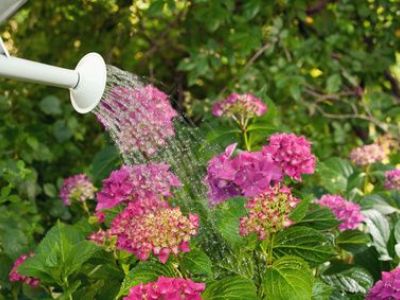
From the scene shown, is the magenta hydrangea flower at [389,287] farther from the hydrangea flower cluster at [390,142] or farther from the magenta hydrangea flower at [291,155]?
the hydrangea flower cluster at [390,142]

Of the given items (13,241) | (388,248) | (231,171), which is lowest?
(388,248)

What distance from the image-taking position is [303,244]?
72.0 inches

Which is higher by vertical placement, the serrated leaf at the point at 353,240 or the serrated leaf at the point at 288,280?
the serrated leaf at the point at 288,280

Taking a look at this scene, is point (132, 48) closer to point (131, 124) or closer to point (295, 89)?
point (295, 89)

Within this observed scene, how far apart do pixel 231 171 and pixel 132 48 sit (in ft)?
5.56

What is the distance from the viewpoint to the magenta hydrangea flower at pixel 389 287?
1.82m

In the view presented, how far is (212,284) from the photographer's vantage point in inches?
67.4

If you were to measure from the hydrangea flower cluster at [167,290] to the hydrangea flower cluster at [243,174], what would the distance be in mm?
415

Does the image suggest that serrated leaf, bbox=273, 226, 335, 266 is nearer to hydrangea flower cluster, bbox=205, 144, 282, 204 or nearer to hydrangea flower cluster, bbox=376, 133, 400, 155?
hydrangea flower cluster, bbox=205, 144, 282, 204

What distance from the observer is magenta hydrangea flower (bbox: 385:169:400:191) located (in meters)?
2.53

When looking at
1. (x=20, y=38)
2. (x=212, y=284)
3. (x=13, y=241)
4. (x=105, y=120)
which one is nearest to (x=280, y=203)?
(x=212, y=284)

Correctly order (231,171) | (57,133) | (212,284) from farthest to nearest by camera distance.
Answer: (57,133) → (231,171) → (212,284)

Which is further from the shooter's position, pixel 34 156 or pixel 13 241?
pixel 34 156

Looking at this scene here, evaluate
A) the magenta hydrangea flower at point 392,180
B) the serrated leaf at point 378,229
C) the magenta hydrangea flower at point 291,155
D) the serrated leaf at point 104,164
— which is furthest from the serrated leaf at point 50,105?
the magenta hydrangea flower at point 291,155
